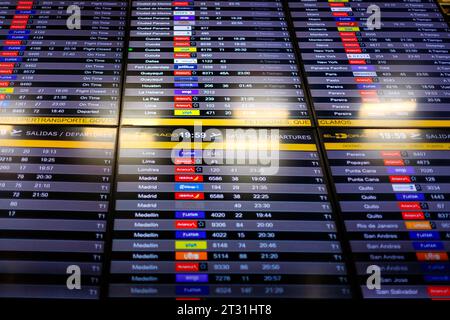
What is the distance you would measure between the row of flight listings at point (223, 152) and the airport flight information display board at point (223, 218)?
0.01m

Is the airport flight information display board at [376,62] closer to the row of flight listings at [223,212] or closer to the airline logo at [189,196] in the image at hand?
the row of flight listings at [223,212]

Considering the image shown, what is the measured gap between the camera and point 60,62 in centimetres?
322

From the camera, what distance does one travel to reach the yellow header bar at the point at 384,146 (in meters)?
2.86

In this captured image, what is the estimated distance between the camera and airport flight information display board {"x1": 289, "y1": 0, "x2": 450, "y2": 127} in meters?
3.05

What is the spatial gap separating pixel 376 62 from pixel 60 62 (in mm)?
2723

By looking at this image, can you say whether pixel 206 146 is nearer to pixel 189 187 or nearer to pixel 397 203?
pixel 189 187

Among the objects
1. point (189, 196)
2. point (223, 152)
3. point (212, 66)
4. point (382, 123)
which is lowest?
point (189, 196)

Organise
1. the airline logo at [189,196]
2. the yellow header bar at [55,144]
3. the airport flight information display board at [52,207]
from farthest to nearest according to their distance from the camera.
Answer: the yellow header bar at [55,144], the airline logo at [189,196], the airport flight information display board at [52,207]

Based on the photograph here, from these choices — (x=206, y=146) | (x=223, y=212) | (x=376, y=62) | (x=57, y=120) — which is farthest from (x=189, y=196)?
(x=376, y=62)

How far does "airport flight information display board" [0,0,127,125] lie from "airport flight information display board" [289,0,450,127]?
5.51 feet

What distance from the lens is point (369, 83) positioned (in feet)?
10.5

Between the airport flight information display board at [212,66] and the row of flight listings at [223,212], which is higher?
the airport flight information display board at [212,66]

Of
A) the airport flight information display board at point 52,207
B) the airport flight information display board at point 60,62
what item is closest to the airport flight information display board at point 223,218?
the airport flight information display board at point 52,207
